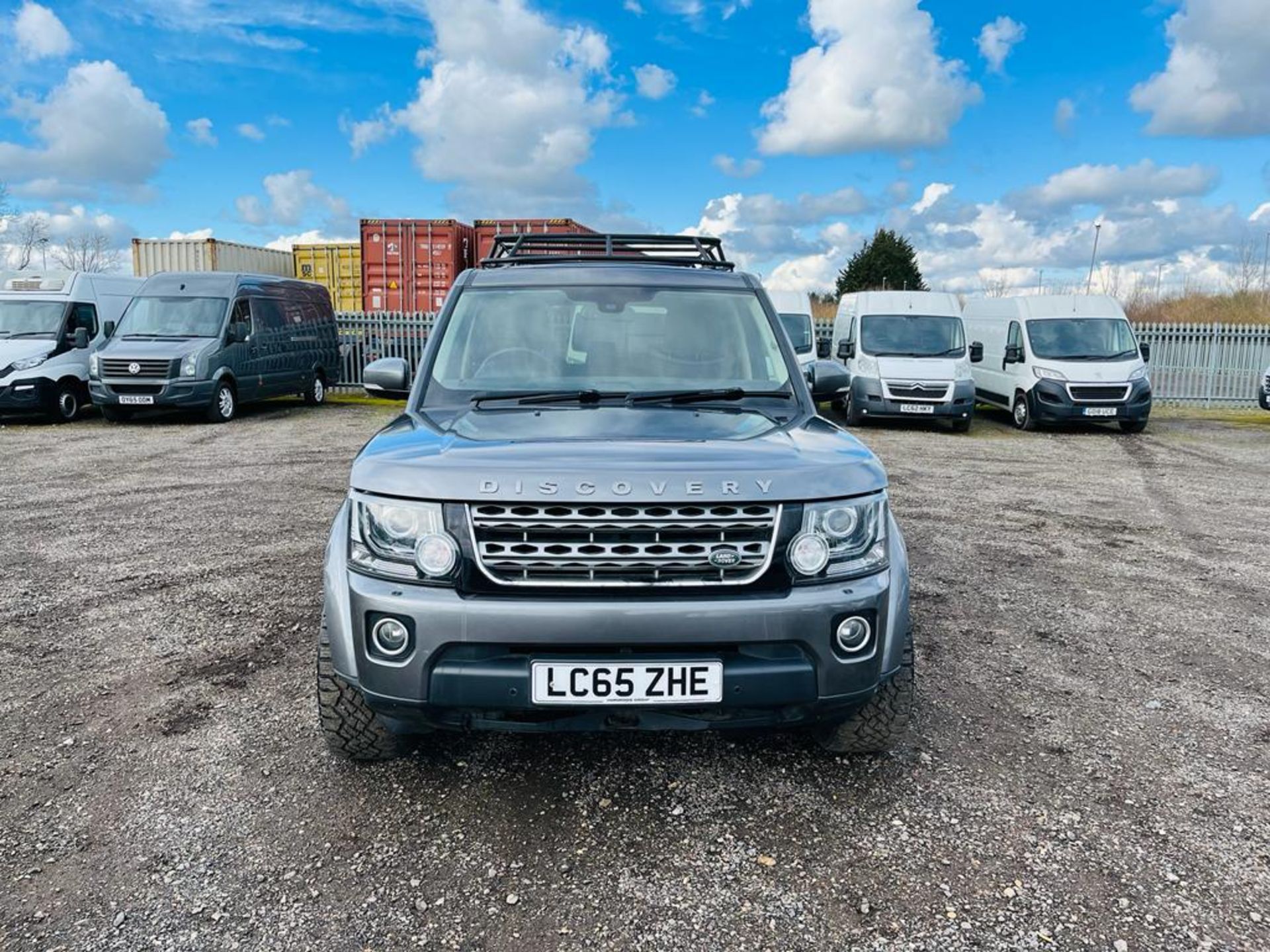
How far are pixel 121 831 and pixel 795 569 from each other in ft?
7.55

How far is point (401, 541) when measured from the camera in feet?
8.98

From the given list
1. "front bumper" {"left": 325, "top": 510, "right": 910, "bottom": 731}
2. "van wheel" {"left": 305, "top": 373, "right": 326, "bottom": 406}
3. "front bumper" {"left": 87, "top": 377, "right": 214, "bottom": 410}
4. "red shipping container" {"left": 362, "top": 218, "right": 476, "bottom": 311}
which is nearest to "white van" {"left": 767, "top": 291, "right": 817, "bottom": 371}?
"red shipping container" {"left": 362, "top": 218, "right": 476, "bottom": 311}

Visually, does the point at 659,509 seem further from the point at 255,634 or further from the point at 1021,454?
the point at 1021,454

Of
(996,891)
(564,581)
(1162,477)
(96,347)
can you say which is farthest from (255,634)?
(96,347)

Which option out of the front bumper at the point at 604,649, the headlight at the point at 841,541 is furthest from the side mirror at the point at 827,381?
the front bumper at the point at 604,649

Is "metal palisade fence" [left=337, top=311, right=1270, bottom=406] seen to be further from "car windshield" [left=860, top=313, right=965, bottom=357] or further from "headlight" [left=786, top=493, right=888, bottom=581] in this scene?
"headlight" [left=786, top=493, right=888, bottom=581]

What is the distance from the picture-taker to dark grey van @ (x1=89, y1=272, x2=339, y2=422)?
13.1 meters

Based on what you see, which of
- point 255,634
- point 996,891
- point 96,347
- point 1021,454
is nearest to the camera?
point 996,891

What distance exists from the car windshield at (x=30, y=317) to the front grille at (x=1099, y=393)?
15.8 m

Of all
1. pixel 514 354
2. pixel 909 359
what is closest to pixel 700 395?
pixel 514 354

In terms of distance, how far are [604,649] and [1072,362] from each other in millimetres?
13604

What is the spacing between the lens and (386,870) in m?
2.67

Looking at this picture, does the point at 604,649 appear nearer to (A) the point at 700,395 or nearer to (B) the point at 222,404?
(A) the point at 700,395

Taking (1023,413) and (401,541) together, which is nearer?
(401,541)
